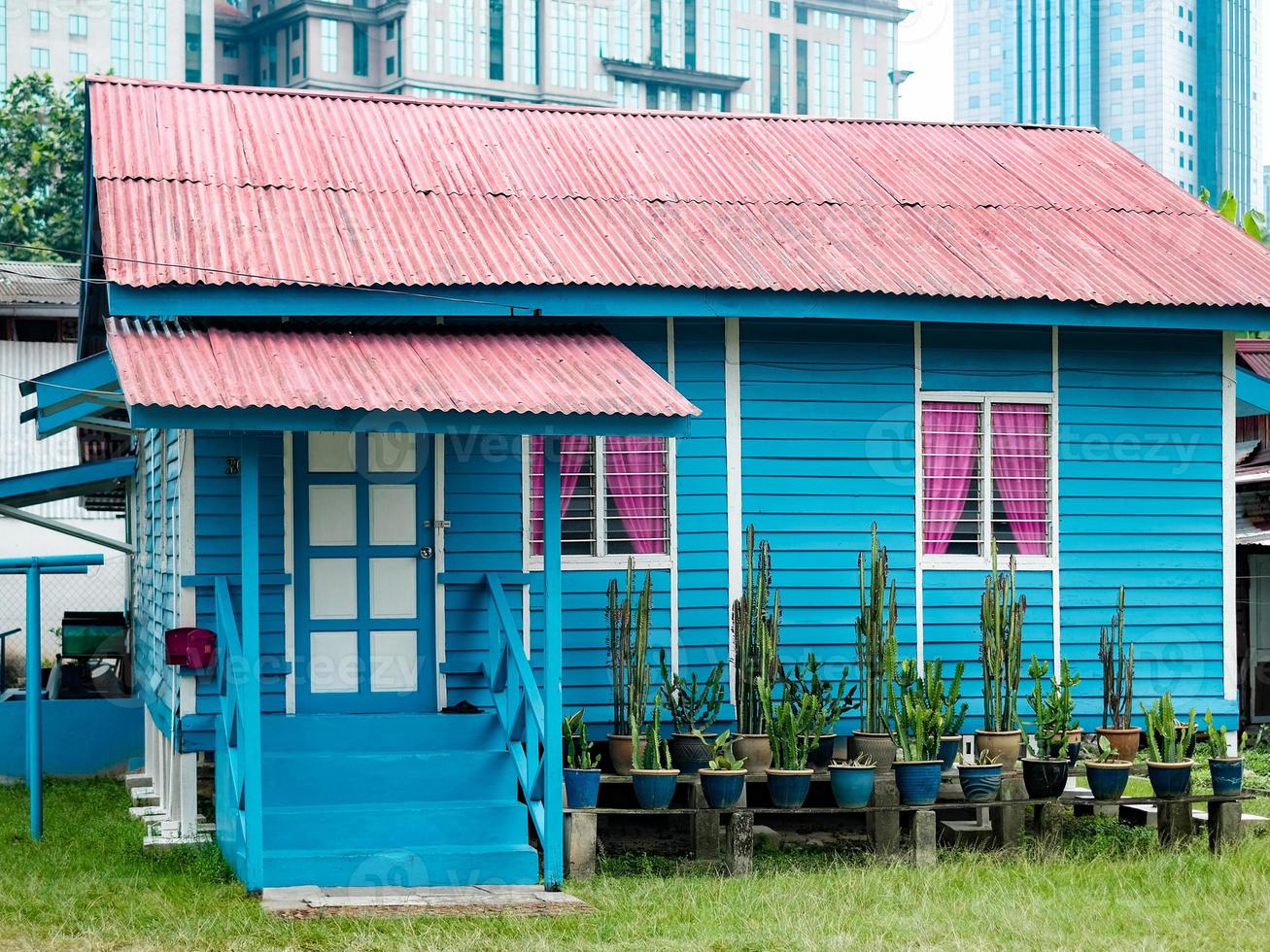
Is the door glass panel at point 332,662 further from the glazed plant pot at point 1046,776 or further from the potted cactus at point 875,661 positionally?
the glazed plant pot at point 1046,776

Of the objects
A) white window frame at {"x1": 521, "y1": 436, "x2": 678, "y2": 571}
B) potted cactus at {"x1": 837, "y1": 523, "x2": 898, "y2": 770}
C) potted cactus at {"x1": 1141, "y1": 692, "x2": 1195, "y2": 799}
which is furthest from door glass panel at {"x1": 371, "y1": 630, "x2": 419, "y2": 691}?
potted cactus at {"x1": 1141, "y1": 692, "x2": 1195, "y2": 799}

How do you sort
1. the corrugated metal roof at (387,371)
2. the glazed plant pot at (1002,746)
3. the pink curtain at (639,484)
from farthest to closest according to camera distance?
the pink curtain at (639,484) → the glazed plant pot at (1002,746) → the corrugated metal roof at (387,371)

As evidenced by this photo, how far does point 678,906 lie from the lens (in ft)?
30.1

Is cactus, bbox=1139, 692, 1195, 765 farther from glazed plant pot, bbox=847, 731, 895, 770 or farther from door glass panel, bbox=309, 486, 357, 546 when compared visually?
door glass panel, bbox=309, 486, 357, 546

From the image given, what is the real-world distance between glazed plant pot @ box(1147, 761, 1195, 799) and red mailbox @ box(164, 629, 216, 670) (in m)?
5.98

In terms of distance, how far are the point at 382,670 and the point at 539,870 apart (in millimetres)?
1787

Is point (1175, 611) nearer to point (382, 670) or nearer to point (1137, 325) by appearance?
point (1137, 325)

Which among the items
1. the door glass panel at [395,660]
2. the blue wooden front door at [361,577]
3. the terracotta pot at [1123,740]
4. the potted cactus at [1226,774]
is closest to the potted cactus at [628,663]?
the blue wooden front door at [361,577]

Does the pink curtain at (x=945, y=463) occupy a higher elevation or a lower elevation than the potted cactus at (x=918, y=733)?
higher

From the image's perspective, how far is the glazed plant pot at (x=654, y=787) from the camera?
34.4 feet

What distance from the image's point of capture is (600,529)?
1171 centimetres

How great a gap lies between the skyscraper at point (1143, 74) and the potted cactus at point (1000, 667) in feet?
428

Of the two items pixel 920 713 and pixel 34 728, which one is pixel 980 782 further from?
pixel 34 728

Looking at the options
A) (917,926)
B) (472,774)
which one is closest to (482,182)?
(472,774)
